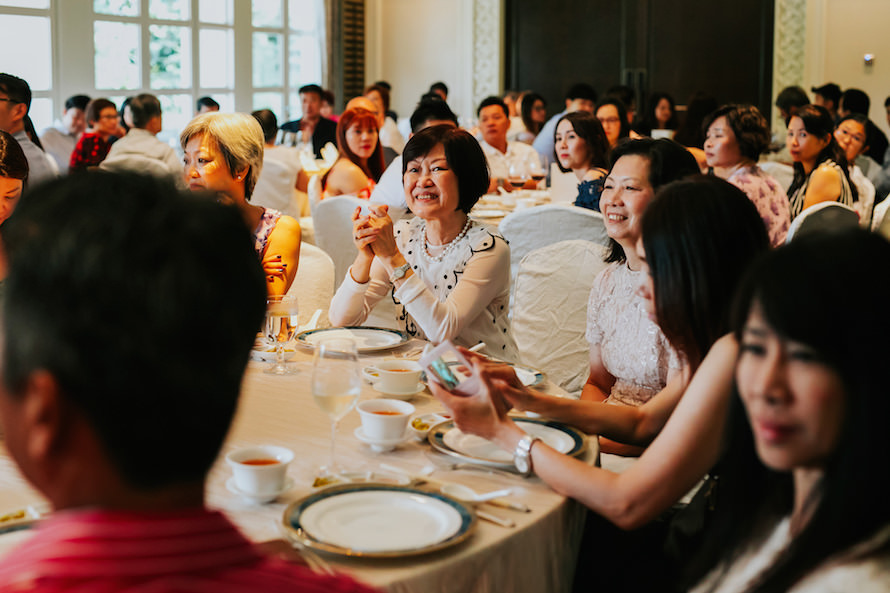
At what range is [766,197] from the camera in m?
4.70

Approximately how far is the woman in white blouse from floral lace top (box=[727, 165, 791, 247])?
7.24ft

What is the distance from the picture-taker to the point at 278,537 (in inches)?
54.9

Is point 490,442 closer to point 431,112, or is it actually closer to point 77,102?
point 431,112

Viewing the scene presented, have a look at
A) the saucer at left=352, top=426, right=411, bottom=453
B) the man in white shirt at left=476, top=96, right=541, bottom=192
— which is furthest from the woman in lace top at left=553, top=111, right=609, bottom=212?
the saucer at left=352, top=426, right=411, bottom=453

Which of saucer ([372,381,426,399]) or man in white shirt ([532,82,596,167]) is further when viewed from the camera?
man in white shirt ([532,82,596,167])

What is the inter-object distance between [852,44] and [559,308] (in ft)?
30.4

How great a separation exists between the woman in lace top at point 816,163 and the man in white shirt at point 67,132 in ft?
18.4

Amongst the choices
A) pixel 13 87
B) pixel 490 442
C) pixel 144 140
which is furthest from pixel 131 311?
pixel 144 140

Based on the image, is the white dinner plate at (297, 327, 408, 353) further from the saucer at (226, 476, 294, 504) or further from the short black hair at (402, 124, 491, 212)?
the saucer at (226, 476, 294, 504)

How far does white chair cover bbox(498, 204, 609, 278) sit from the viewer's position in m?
3.75

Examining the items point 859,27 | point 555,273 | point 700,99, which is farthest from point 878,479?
point 859,27

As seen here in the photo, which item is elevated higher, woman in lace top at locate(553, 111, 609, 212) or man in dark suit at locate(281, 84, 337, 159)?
man in dark suit at locate(281, 84, 337, 159)

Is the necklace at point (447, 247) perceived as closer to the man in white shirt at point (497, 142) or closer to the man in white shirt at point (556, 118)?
the man in white shirt at point (497, 142)

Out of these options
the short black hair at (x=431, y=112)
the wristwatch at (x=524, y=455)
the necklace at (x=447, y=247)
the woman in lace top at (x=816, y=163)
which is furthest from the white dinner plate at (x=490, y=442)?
the short black hair at (x=431, y=112)
